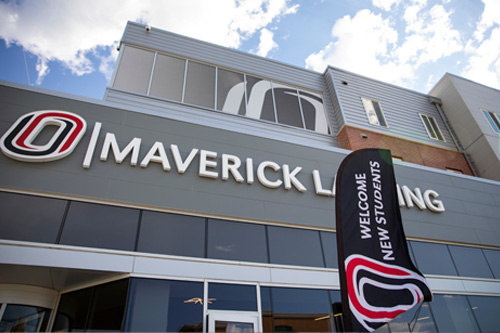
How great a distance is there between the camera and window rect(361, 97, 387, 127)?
13.6 metres

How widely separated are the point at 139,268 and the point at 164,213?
1368 millimetres

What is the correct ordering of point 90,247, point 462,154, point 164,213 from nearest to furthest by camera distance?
point 90,247
point 164,213
point 462,154

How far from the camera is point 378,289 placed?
16.1ft

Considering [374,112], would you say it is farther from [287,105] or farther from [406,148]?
[287,105]

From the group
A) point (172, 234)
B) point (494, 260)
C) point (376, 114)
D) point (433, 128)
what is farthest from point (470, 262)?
point (172, 234)

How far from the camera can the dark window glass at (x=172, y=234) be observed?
22.5 ft

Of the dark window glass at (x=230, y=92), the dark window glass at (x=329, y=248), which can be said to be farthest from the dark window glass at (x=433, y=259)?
the dark window glass at (x=230, y=92)

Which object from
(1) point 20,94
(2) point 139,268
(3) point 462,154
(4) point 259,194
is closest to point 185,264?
(2) point 139,268

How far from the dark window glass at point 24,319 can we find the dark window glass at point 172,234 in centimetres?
226

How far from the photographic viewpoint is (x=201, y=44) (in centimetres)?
1266

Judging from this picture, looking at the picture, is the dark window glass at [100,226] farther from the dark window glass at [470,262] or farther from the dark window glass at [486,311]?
the dark window glass at [470,262]

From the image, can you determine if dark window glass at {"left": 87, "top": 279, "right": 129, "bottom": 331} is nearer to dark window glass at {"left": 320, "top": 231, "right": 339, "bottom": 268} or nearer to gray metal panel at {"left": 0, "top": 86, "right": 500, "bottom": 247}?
gray metal panel at {"left": 0, "top": 86, "right": 500, "bottom": 247}

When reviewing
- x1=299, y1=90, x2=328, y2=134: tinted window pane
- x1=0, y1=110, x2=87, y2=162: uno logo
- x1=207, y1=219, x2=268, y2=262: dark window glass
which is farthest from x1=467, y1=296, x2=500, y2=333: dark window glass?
x1=0, y1=110, x2=87, y2=162: uno logo

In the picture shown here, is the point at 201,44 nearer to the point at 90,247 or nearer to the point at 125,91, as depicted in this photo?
the point at 125,91
